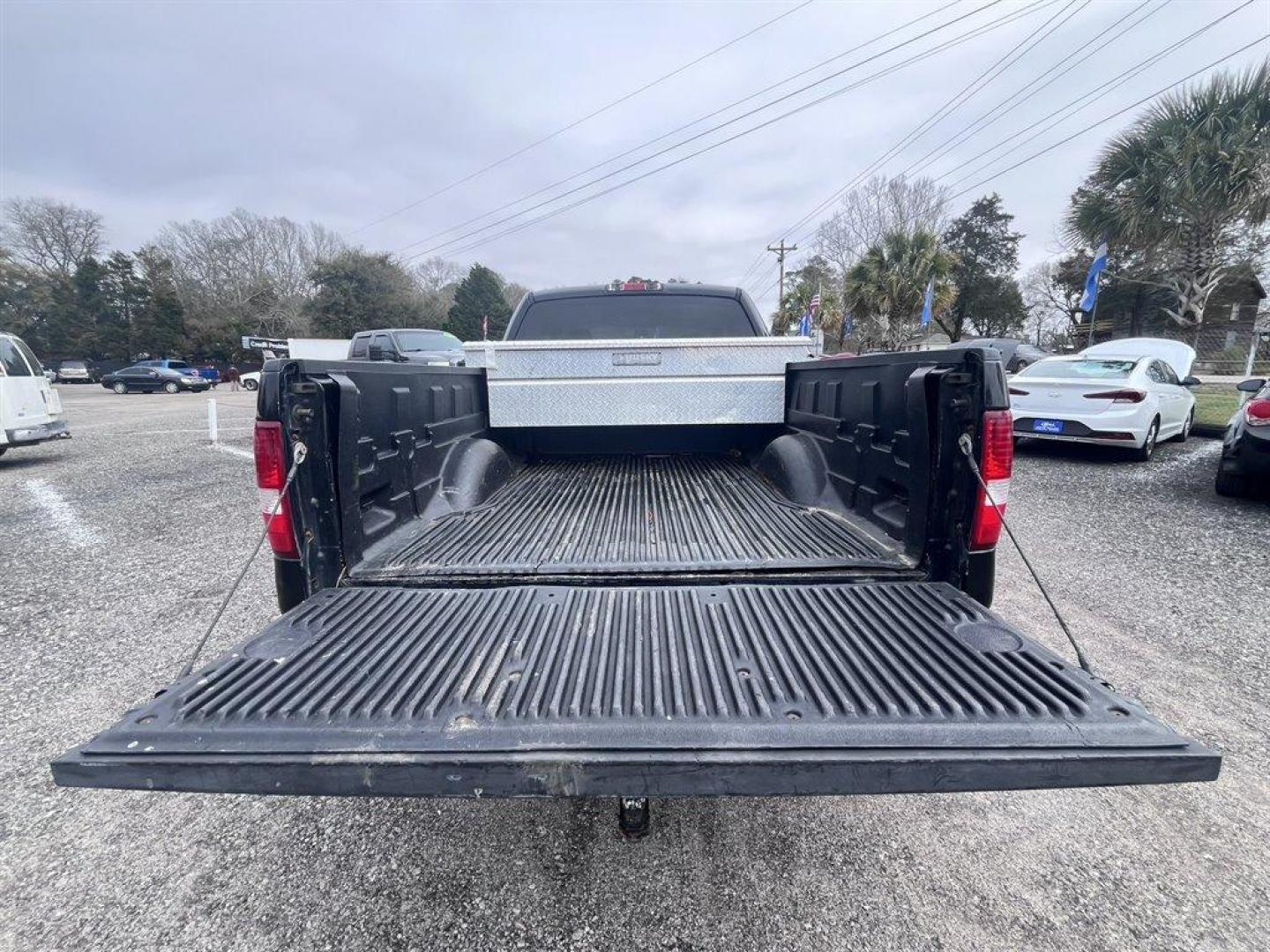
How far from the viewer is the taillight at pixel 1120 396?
745 centimetres

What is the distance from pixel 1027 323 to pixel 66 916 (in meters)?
57.3

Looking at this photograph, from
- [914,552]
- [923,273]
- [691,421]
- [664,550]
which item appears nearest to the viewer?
[914,552]

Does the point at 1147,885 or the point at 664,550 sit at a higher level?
the point at 664,550

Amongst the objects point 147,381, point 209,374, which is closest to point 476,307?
point 209,374

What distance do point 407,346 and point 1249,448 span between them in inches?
543

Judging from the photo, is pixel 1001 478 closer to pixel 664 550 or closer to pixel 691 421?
pixel 664 550

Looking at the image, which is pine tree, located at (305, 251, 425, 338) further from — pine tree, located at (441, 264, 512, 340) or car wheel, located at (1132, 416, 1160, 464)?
car wheel, located at (1132, 416, 1160, 464)

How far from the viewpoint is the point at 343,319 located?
143 feet

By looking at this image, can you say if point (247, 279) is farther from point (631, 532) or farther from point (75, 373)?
point (631, 532)

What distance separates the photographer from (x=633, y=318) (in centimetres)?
447

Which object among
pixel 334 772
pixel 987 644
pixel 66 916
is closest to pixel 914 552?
pixel 987 644

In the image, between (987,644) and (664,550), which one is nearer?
(987,644)

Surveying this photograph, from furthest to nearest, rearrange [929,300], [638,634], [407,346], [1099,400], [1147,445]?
1. [929,300]
2. [407,346]
3. [1147,445]
4. [1099,400]
5. [638,634]

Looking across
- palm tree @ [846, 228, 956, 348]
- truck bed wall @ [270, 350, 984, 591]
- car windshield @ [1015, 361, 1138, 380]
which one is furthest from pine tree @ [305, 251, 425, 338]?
truck bed wall @ [270, 350, 984, 591]
